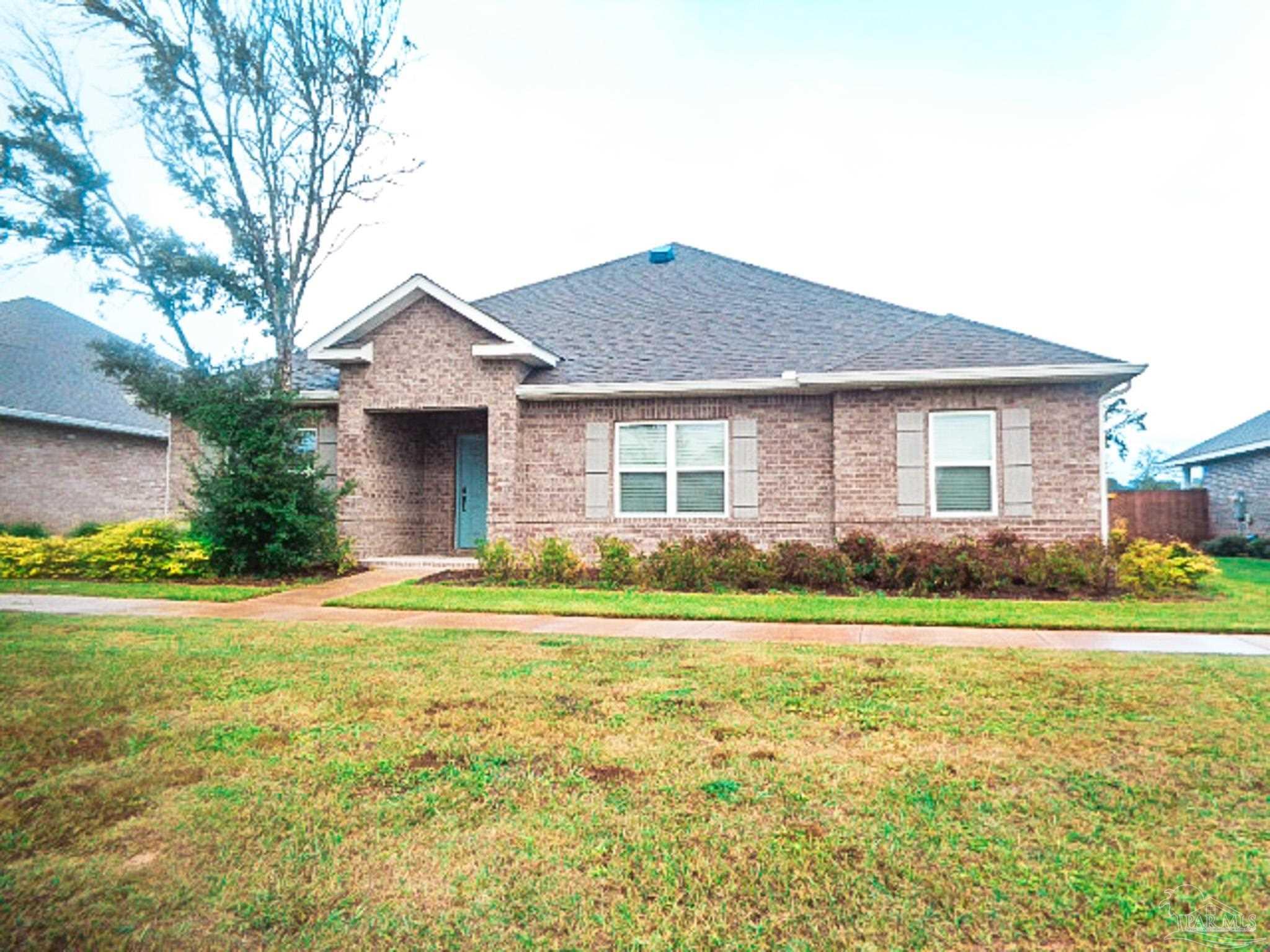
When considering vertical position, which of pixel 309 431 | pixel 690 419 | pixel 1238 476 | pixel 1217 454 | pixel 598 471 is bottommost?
pixel 598 471

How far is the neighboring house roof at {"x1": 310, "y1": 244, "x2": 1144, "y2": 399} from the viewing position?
1312 cm

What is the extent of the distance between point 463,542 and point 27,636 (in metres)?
9.31

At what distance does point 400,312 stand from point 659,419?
203 inches

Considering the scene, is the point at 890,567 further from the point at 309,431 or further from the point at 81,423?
the point at 81,423

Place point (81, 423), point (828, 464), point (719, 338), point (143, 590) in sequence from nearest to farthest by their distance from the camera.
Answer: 1. point (143, 590)
2. point (828, 464)
3. point (719, 338)
4. point (81, 423)

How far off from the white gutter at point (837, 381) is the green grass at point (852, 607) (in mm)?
3635

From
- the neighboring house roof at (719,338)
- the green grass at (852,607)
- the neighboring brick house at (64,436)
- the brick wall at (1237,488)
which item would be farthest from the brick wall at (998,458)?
the neighboring brick house at (64,436)

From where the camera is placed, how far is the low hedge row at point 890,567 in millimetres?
11383

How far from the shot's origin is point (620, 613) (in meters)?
9.33

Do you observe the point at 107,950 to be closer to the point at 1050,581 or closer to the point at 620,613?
the point at 620,613

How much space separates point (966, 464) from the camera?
13359 millimetres

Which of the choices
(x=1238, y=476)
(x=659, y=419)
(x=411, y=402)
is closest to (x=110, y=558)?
(x=411, y=402)

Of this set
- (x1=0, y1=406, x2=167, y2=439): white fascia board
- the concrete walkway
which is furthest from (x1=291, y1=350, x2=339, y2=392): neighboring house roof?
(x1=0, y1=406, x2=167, y2=439): white fascia board

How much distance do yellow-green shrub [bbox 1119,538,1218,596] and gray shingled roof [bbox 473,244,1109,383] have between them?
9.80ft
